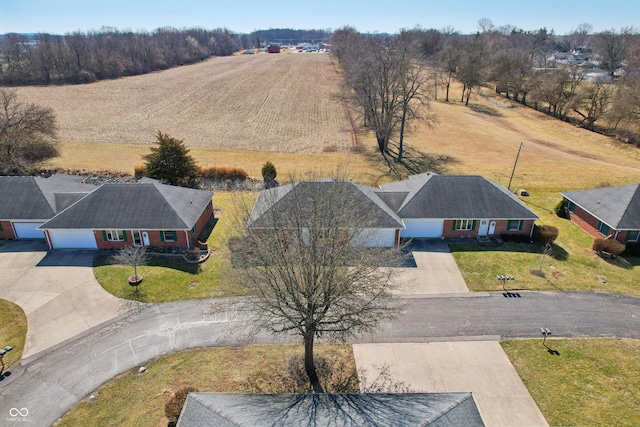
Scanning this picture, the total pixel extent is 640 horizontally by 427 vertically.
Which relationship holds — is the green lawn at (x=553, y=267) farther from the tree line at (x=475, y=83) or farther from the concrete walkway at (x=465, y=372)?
the tree line at (x=475, y=83)

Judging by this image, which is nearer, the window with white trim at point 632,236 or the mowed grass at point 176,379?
the mowed grass at point 176,379

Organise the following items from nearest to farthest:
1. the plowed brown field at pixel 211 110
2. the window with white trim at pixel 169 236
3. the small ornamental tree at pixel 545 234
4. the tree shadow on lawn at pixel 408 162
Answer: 1. the window with white trim at pixel 169 236
2. the small ornamental tree at pixel 545 234
3. the tree shadow on lawn at pixel 408 162
4. the plowed brown field at pixel 211 110

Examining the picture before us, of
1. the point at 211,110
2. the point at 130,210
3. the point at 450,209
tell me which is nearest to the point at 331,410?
the point at 450,209

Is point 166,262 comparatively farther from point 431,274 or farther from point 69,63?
point 69,63

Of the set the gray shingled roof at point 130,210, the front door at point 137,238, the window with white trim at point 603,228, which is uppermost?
the gray shingled roof at point 130,210

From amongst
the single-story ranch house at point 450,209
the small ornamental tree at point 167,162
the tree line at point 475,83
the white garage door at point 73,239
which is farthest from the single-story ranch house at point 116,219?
the tree line at point 475,83

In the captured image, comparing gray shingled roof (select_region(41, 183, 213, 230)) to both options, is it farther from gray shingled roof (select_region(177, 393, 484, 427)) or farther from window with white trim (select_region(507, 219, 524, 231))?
window with white trim (select_region(507, 219, 524, 231))

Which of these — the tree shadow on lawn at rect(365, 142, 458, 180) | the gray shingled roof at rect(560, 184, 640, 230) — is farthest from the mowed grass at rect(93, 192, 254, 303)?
the gray shingled roof at rect(560, 184, 640, 230)
